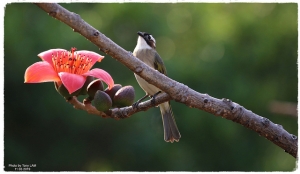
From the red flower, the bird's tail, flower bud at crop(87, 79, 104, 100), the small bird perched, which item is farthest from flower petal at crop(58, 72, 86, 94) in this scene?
the small bird perched

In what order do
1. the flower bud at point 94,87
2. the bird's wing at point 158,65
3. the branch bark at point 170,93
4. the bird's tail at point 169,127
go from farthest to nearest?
the bird's wing at point 158,65 < the bird's tail at point 169,127 < the flower bud at point 94,87 < the branch bark at point 170,93

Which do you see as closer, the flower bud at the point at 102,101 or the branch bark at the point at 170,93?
the branch bark at the point at 170,93

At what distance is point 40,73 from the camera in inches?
54.7

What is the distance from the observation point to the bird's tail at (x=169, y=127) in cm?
339

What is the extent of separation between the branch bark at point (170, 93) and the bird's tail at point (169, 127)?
1541 millimetres

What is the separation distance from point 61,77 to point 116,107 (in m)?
0.29

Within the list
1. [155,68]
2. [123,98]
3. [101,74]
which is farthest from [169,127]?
[101,74]

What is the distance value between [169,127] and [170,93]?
2239 millimetres

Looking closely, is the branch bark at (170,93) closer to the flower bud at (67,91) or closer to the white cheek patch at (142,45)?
the flower bud at (67,91)

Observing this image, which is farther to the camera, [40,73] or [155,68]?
[155,68]

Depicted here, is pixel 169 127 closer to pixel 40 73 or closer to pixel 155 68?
pixel 155 68

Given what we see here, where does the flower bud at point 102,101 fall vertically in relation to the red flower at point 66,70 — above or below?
below

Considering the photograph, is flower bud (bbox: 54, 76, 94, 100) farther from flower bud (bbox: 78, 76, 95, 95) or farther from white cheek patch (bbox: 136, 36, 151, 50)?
white cheek patch (bbox: 136, 36, 151, 50)

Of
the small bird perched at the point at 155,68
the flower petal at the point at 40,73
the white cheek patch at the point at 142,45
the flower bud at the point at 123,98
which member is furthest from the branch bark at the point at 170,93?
the white cheek patch at the point at 142,45
